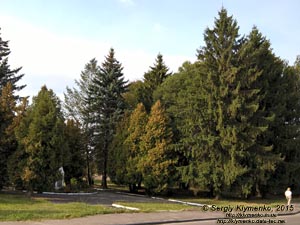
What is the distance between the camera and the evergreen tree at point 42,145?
25.9 metres

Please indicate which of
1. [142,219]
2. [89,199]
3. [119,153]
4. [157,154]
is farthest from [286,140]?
[142,219]

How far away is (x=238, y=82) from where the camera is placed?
105 feet

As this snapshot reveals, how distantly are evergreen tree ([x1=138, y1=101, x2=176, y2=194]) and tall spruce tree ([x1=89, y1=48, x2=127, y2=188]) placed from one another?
293 inches

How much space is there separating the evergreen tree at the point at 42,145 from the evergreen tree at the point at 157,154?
8.87 metres

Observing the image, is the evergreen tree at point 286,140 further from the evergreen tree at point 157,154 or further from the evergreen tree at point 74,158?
the evergreen tree at point 74,158

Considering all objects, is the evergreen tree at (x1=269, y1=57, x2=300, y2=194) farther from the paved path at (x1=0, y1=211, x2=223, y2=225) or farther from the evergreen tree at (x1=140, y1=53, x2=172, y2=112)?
the paved path at (x1=0, y1=211, x2=223, y2=225)

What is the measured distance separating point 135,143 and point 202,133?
22.0 feet

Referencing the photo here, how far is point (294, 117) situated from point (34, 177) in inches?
938

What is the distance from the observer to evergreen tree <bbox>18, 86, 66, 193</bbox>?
2588 centimetres

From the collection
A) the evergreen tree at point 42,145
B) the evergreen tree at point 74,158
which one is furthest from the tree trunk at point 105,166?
the evergreen tree at point 42,145

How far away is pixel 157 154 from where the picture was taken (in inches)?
1335

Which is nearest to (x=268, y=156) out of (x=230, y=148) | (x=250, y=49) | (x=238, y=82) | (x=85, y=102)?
(x=230, y=148)

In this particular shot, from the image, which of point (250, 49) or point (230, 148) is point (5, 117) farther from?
point (250, 49)

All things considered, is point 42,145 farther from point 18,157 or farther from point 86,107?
point 86,107
